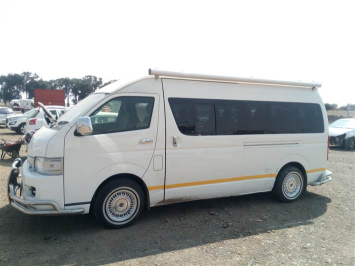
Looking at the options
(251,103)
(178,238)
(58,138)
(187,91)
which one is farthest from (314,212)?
(58,138)

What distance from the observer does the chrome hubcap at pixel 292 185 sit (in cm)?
625

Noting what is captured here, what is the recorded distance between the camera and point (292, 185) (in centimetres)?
634

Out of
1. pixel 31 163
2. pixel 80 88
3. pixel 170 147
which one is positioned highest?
pixel 80 88

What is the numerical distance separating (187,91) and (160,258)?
2.78m

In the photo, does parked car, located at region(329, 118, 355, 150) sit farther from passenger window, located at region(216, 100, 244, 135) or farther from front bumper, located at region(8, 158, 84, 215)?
front bumper, located at region(8, 158, 84, 215)

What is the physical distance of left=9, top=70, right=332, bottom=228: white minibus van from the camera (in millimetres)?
4207

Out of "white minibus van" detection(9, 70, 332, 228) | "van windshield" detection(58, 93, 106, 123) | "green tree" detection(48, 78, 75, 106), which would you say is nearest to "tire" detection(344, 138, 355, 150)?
"white minibus van" detection(9, 70, 332, 228)

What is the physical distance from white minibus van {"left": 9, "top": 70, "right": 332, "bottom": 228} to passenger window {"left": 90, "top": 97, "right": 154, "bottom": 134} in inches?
0.6

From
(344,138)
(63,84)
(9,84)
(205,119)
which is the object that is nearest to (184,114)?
(205,119)

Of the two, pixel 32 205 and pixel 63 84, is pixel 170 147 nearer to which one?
pixel 32 205

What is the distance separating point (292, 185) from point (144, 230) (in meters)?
3.54

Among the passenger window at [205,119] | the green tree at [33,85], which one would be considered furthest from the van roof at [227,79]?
the green tree at [33,85]

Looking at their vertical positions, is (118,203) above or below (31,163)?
below

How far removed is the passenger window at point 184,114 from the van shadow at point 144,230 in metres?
1.62
